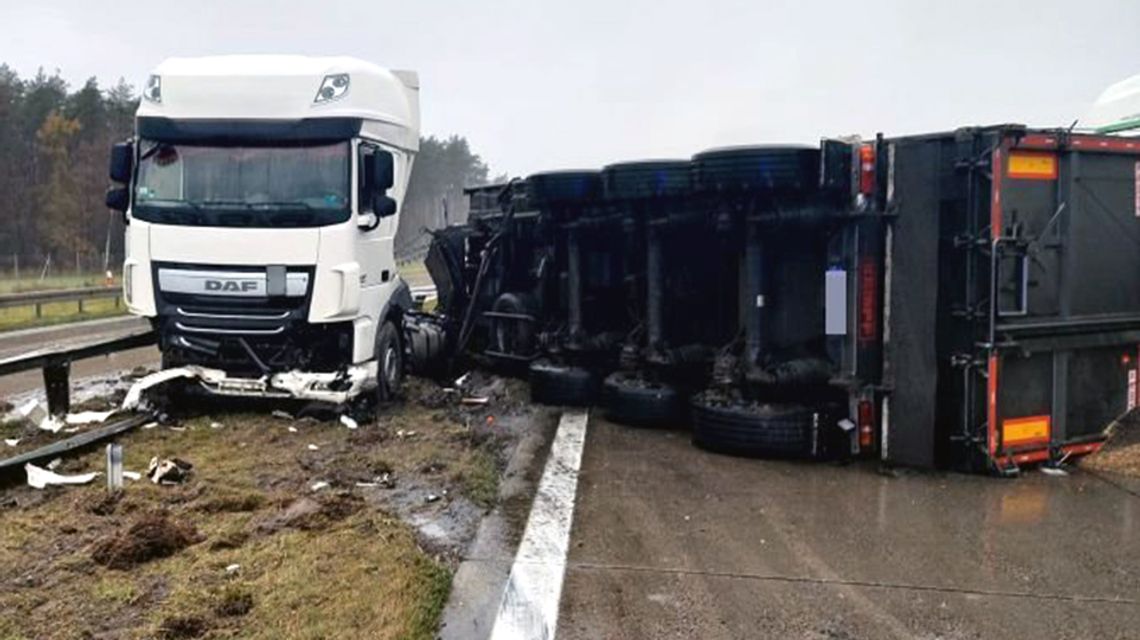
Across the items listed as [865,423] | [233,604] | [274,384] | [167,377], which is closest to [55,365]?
[167,377]

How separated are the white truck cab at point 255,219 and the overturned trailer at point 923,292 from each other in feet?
8.24

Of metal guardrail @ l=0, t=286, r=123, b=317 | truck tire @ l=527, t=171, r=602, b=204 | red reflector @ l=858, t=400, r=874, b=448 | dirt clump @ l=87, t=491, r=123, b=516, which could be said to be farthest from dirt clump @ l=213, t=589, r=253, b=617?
metal guardrail @ l=0, t=286, r=123, b=317

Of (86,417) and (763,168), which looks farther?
(86,417)

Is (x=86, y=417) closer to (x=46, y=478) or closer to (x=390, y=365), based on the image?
(x=46, y=478)

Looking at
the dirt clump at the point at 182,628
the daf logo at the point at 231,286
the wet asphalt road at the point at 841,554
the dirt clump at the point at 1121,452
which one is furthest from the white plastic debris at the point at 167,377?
the dirt clump at the point at 1121,452

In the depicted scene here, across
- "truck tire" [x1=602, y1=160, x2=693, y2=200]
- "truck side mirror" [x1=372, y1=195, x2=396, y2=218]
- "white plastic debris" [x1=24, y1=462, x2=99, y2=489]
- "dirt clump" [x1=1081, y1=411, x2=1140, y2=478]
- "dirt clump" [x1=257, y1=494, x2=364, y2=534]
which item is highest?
"truck tire" [x1=602, y1=160, x2=693, y2=200]

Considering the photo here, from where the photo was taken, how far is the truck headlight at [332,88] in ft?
24.6

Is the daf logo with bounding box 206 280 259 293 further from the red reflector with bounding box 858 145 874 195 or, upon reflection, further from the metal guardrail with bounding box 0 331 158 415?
the red reflector with bounding box 858 145 874 195

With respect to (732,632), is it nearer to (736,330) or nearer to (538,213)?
(736,330)

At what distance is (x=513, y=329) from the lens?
9625 mm

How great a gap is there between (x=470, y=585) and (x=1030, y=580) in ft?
8.22

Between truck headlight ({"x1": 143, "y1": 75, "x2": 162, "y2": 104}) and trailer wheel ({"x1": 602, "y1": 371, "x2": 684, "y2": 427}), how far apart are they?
4584 millimetres

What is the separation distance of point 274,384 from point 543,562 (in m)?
4.01

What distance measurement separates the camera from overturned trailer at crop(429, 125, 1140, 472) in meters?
5.71
